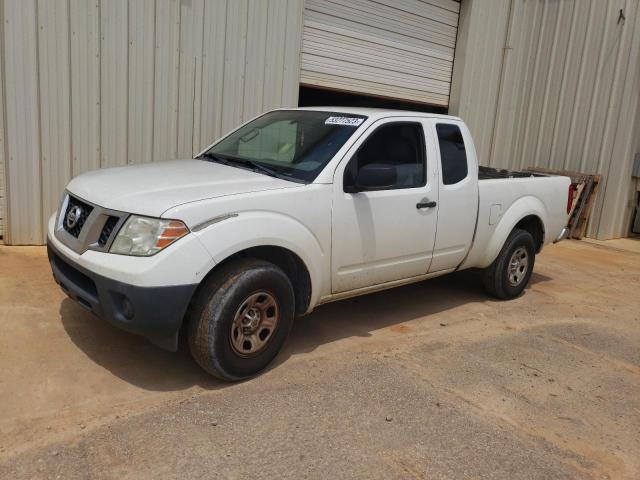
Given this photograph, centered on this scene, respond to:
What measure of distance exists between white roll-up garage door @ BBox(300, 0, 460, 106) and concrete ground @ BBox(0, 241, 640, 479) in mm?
4316

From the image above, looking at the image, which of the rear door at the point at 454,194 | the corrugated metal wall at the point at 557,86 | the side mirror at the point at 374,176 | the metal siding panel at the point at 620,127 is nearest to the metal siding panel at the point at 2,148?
the side mirror at the point at 374,176

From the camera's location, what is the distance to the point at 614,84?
1066cm

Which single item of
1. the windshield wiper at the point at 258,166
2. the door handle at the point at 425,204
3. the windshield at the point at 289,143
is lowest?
the door handle at the point at 425,204

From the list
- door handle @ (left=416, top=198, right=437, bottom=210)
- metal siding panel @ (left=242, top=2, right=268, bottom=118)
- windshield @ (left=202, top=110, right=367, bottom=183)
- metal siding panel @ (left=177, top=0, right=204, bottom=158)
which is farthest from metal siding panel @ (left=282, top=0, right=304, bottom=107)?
door handle @ (left=416, top=198, right=437, bottom=210)

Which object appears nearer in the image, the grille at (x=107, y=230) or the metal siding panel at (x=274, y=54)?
the grille at (x=107, y=230)

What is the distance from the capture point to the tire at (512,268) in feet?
20.1

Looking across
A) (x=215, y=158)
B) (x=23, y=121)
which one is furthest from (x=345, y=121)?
(x=23, y=121)

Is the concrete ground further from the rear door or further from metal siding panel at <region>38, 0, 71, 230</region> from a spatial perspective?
metal siding panel at <region>38, 0, 71, 230</region>

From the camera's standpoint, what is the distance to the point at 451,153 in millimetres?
5344

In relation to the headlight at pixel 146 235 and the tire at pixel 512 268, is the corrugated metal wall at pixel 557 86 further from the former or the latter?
the headlight at pixel 146 235

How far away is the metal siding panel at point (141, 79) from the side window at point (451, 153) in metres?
3.52

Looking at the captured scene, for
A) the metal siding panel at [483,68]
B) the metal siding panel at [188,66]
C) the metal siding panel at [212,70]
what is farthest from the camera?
the metal siding panel at [483,68]

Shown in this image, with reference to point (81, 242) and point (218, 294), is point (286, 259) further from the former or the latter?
point (81, 242)

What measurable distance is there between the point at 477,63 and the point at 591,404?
7714 millimetres
